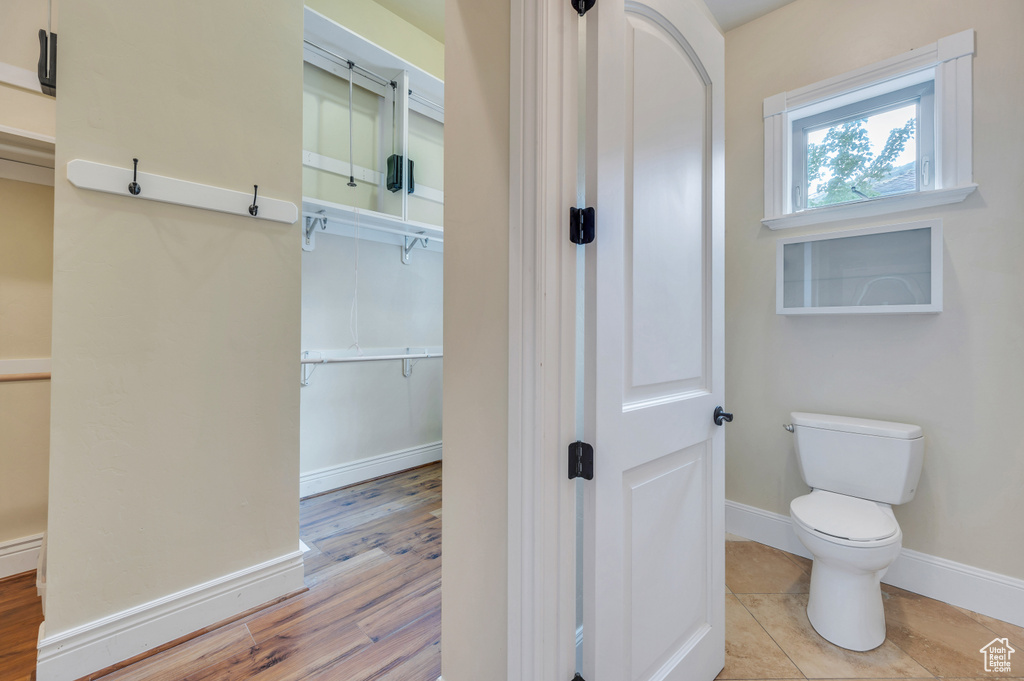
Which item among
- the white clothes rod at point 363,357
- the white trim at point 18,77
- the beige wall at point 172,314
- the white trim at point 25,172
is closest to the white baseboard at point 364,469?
the white clothes rod at point 363,357

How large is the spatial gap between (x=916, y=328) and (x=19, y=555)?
402 centimetres

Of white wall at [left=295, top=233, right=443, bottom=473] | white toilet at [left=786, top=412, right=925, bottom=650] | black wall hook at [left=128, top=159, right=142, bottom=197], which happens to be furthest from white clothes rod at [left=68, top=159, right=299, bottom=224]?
white toilet at [left=786, top=412, right=925, bottom=650]

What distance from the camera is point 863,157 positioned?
6.46 feet

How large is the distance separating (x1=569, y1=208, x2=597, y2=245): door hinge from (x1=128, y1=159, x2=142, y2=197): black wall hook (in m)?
1.46

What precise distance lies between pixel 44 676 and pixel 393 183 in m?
2.68

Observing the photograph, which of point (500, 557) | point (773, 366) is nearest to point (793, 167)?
point (773, 366)

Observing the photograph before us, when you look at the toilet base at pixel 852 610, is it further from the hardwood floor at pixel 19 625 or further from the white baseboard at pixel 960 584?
the hardwood floor at pixel 19 625

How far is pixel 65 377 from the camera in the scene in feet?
4.27

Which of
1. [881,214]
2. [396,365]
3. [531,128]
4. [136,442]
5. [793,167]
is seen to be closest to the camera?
[531,128]

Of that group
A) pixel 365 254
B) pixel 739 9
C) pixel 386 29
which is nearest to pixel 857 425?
pixel 739 9

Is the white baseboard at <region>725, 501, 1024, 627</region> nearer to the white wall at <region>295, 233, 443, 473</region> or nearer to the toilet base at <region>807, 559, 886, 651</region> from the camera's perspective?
the toilet base at <region>807, 559, 886, 651</region>

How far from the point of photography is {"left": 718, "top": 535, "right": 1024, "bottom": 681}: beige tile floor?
4.55ft

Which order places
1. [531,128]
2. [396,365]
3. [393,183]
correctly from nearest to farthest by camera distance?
1. [531,128]
2. [393,183]
3. [396,365]

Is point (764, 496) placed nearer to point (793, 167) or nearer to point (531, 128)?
point (793, 167)
